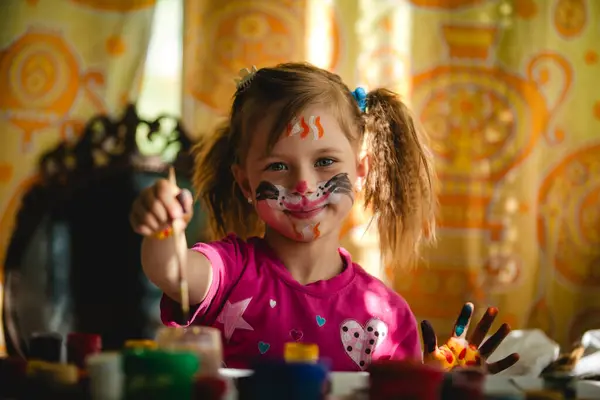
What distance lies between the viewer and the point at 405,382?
0.70 metres

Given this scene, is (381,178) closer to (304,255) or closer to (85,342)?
(304,255)

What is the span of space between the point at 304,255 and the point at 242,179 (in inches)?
7.1

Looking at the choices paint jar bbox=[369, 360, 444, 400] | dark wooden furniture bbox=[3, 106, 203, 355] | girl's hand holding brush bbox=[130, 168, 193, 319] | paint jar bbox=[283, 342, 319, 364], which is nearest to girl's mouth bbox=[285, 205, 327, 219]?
girl's hand holding brush bbox=[130, 168, 193, 319]

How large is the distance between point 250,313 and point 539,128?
5.00ft

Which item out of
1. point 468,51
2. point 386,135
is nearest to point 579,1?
point 468,51

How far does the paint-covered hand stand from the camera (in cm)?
123

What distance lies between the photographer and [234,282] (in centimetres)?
130

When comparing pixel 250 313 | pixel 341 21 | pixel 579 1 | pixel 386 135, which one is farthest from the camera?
pixel 579 1

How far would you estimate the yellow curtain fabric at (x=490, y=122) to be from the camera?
7.68 ft

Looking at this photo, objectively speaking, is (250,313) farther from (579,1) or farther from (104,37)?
(579,1)

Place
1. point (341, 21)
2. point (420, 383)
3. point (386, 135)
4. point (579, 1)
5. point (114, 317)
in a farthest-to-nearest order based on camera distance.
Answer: point (579, 1), point (341, 21), point (114, 317), point (386, 135), point (420, 383)

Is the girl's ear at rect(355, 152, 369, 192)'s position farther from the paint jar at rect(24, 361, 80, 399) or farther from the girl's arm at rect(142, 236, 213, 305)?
the paint jar at rect(24, 361, 80, 399)

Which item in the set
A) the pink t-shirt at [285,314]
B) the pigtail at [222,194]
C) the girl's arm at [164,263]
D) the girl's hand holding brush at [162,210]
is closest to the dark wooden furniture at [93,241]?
the pigtail at [222,194]

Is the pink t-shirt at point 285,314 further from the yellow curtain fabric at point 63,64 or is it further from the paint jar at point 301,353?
the yellow curtain fabric at point 63,64
